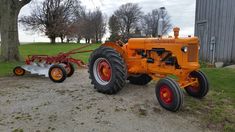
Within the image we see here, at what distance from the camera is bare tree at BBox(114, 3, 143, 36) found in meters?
56.9

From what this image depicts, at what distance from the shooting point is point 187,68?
5.13 m

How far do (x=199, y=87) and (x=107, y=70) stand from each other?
6.55 ft


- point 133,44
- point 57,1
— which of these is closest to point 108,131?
point 133,44

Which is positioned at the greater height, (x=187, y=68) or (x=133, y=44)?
(x=133, y=44)

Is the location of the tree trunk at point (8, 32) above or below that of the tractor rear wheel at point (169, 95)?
above

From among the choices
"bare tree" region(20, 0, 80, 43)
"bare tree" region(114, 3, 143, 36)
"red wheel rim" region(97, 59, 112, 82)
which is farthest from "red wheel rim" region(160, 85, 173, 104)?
"bare tree" region(114, 3, 143, 36)

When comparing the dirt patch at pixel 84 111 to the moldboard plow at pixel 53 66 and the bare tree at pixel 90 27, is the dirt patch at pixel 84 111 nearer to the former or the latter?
the moldboard plow at pixel 53 66

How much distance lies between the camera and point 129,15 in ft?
188

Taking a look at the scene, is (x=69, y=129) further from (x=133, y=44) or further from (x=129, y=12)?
(x=129, y=12)

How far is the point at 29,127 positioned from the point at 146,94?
8.82ft

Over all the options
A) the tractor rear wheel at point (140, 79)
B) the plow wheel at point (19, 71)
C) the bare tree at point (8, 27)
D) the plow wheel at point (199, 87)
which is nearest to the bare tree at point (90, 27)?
the bare tree at point (8, 27)

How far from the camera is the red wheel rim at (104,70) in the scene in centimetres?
623

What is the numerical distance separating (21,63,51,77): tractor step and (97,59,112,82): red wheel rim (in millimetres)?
2236

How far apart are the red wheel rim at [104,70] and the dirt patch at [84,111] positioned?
0.38 m
